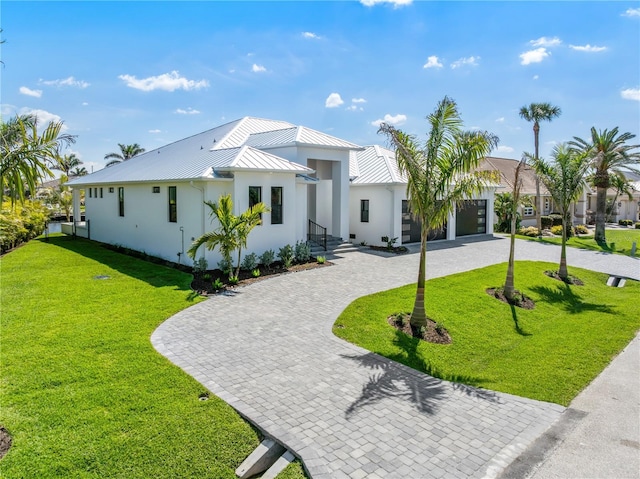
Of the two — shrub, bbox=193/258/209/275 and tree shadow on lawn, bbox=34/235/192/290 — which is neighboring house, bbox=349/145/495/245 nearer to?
shrub, bbox=193/258/209/275

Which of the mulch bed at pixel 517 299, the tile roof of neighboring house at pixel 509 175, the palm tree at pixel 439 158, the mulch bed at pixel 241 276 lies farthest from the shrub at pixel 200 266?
the tile roof of neighboring house at pixel 509 175

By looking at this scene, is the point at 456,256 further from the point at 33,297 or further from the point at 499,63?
the point at 33,297

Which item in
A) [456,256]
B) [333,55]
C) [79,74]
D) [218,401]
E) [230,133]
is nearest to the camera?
[218,401]

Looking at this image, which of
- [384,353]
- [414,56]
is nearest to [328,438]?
[384,353]

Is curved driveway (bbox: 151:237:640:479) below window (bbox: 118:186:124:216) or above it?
below

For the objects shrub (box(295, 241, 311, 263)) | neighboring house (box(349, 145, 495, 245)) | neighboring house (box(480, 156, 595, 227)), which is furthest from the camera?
neighboring house (box(480, 156, 595, 227))

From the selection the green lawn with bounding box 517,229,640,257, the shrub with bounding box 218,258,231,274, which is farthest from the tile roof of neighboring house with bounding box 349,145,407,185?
the green lawn with bounding box 517,229,640,257

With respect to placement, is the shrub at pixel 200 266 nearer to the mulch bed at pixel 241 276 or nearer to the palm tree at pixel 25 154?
the mulch bed at pixel 241 276
